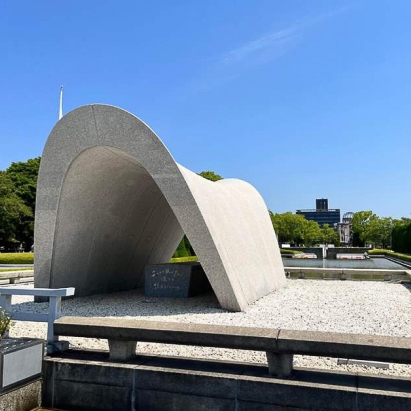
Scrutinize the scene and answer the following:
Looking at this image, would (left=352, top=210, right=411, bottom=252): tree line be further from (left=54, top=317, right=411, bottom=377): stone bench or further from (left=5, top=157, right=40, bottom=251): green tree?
(left=54, top=317, right=411, bottom=377): stone bench

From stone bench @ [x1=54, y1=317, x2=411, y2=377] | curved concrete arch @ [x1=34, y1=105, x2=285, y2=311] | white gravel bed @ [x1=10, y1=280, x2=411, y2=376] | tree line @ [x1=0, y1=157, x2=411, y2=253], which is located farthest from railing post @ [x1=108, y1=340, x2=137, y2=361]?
tree line @ [x1=0, y1=157, x2=411, y2=253]

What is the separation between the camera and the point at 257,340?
4129 mm

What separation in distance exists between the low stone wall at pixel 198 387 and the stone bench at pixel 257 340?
0.70 ft

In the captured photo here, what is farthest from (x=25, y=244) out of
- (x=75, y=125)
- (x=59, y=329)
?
(x=59, y=329)

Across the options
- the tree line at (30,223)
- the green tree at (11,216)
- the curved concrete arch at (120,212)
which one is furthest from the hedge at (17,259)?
the curved concrete arch at (120,212)

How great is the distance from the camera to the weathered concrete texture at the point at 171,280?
12.6 metres

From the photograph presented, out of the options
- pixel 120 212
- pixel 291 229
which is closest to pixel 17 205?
pixel 120 212

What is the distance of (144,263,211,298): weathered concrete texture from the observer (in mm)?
12594

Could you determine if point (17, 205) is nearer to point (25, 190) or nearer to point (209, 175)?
point (25, 190)

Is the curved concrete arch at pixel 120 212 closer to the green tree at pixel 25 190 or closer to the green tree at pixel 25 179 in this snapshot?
the green tree at pixel 25 190

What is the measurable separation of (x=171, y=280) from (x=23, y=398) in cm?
838

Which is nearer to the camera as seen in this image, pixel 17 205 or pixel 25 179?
pixel 17 205

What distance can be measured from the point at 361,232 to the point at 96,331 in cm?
8795

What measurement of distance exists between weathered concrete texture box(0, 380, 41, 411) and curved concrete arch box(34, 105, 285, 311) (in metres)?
5.27
